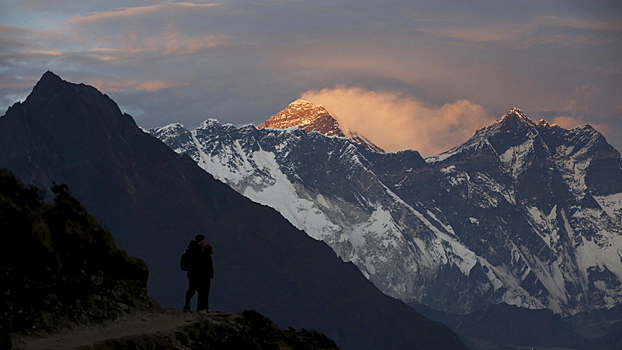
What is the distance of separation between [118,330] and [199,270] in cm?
543

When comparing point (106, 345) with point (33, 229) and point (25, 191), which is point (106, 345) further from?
point (25, 191)

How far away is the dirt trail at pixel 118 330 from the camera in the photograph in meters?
36.4

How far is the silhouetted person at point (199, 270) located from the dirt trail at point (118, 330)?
0.90 metres

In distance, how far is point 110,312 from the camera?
42.8 meters

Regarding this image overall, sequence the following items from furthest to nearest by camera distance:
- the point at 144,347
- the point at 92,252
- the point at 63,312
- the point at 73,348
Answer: the point at 92,252 < the point at 63,312 < the point at 144,347 < the point at 73,348

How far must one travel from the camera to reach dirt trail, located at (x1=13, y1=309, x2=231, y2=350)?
1433 inches

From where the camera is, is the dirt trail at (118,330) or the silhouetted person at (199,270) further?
the silhouetted person at (199,270)

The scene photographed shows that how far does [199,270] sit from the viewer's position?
4541cm

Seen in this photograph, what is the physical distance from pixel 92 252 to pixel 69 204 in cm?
226

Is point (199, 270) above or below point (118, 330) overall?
above

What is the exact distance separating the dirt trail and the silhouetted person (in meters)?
0.90

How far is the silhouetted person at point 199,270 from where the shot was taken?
149ft

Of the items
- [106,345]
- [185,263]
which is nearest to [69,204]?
[185,263]

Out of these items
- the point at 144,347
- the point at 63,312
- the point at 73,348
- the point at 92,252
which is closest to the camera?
the point at 73,348
